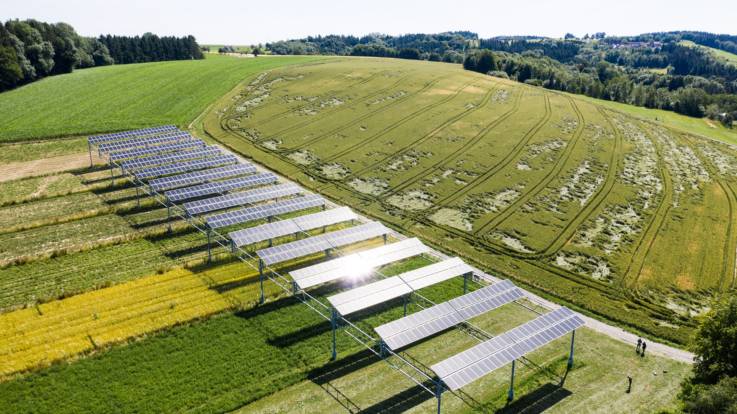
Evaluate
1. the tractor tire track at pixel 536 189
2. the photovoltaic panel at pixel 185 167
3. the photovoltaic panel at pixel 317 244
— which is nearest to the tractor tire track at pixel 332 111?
the photovoltaic panel at pixel 185 167

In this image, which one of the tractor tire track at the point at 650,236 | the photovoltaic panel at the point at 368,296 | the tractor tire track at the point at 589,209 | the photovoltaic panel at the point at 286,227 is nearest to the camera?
the photovoltaic panel at the point at 368,296

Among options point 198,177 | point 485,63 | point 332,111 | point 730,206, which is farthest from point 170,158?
point 485,63

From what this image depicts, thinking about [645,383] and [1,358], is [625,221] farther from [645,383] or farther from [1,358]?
[1,358]

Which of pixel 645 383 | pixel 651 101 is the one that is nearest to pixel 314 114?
pixel 645 383

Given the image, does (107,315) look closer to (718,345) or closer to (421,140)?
(718,345)

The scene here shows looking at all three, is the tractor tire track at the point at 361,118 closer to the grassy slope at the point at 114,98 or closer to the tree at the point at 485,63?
the grassy slope at the point at 114,98

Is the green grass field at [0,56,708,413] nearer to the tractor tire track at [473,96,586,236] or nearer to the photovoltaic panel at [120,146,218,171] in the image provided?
the tractor tire track at [473,96,586,236]

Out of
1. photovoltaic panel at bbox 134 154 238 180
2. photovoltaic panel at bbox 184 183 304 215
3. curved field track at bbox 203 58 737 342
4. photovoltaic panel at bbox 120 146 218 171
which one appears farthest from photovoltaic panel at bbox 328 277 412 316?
photovoltaic panel at bbox 120 146 218 171
